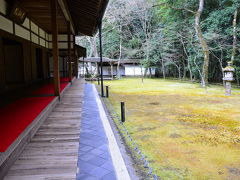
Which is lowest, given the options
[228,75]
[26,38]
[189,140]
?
[189,140]

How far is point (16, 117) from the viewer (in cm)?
252

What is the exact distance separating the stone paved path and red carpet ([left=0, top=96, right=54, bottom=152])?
95 cm

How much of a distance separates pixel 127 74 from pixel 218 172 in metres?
25.7

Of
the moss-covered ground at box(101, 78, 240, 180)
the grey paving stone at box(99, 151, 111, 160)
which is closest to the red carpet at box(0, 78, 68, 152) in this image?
the grey paving stone at box(99, 151, 111, 160)

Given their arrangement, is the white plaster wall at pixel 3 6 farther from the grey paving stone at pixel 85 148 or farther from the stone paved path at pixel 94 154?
the grey paving stone at pixel 85 148

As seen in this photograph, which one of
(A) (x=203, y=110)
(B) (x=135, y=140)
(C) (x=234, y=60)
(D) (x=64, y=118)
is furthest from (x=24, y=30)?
(C) (x=234, y=60)

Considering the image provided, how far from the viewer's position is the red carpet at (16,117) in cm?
192

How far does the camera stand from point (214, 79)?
17.6 metres

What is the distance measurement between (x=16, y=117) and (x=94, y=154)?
1.30 m

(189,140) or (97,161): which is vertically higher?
(97,161)

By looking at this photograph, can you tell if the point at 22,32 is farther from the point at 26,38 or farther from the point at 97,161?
the point at 97,161

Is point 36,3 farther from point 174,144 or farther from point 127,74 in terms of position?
point 127,74

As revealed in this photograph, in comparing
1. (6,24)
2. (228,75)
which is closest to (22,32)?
(6,24)

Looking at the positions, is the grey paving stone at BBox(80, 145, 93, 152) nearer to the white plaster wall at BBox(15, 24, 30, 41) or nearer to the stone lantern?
the white plaster wall at BBox(15, 24, 30, 41)
